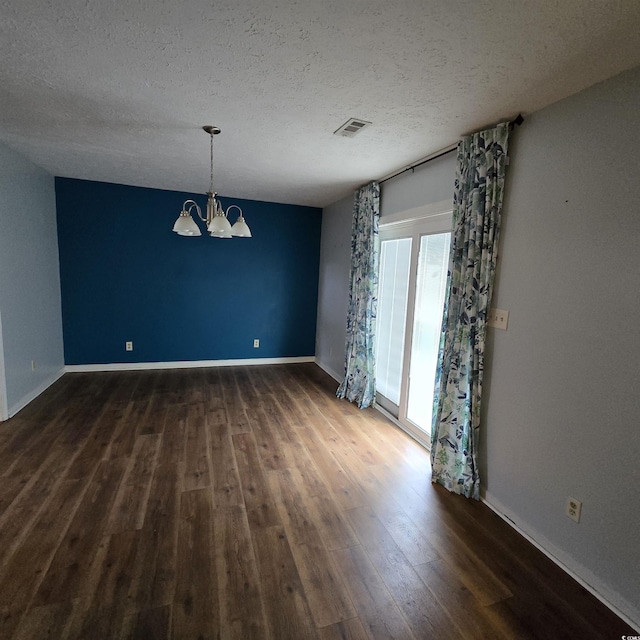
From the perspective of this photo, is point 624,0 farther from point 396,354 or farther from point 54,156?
point 54,156

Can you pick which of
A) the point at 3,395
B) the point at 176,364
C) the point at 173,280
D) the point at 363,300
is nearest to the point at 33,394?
the point at 3,395

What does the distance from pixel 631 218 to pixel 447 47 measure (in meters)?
1.12

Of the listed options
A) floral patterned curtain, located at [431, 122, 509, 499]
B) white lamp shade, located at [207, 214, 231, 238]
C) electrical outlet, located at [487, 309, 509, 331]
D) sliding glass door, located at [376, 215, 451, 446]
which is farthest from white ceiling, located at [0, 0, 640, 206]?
electrical outlet, located at [487, 309, 509, 331]

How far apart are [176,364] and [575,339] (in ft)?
15.7

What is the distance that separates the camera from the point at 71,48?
1.58m

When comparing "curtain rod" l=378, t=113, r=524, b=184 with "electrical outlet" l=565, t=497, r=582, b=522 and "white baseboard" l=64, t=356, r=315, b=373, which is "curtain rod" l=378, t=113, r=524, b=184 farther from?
"white baseboard" l=64, t=356, r=315, b=373

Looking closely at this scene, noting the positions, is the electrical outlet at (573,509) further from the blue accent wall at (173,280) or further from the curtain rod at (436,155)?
the blue accent wall at (173,280)

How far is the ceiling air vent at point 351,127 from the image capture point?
2230 mm

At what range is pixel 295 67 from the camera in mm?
1671

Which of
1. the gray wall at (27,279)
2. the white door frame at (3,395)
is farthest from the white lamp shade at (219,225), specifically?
the white door frame at (3,395)

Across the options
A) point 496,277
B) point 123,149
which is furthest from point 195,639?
point 123,149

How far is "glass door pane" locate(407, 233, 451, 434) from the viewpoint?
9.29 feet

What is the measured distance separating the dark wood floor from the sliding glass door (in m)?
0.41

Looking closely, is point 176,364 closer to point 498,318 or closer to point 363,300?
point 363,300
